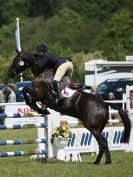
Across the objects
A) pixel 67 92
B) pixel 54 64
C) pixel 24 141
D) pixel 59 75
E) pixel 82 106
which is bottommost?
pixel 24 141

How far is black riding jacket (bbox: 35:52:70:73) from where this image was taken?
48.2 ft

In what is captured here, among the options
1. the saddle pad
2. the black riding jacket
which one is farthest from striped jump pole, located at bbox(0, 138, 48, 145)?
the black riding jacket

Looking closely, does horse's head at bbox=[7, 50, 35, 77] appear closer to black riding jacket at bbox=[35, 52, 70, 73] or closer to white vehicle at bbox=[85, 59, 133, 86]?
black riding jacket at bbox=[35, 52, 70, 73]

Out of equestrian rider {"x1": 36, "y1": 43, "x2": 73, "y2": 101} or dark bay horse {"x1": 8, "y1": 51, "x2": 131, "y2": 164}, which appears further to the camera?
equestrian rider {"x1": 36, "y1": 43, "x2": 73, "y2": 101}

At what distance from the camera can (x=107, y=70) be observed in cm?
4384

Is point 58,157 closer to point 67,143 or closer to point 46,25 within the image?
point 67,143

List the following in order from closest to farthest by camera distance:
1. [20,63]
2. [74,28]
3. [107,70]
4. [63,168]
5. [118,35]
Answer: [63,168]
[20,63]
[107,70]
[118,35]
[74,28]

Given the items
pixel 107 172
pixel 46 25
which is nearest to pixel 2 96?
pixel 107 172

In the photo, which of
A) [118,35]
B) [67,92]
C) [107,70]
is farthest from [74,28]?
[67,92]

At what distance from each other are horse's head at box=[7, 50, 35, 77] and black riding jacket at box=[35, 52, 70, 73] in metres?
0.34

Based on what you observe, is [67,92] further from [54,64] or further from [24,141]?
[24,141]

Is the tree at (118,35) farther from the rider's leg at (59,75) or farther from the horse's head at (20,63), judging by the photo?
the rider's leg at (59,75)

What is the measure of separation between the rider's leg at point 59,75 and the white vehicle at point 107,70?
86.8ft

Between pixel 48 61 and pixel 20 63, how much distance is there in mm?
764
